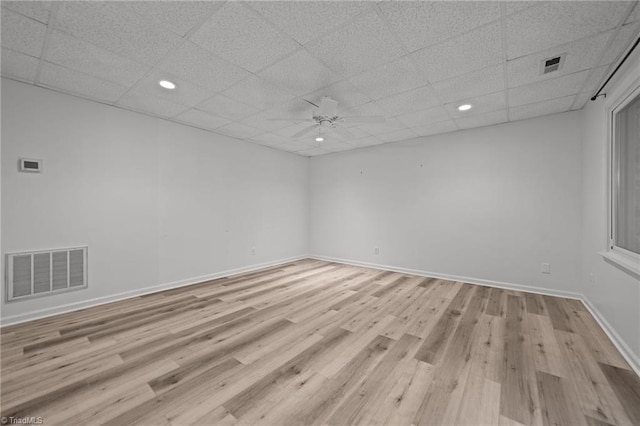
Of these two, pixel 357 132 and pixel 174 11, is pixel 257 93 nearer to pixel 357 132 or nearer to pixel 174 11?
pixel 174 11

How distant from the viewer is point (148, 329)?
2.54 meters

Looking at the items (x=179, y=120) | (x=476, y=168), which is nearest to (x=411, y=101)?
(x=476, y=168)

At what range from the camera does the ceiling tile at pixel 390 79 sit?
2418 millimetres

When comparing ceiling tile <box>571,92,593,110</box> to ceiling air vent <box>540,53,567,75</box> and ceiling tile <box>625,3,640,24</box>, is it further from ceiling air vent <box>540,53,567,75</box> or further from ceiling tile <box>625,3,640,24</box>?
ceiling tile <box>625,3,640,24</box>

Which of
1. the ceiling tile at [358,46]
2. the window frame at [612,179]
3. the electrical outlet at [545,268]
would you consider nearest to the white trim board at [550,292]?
the electrical outlet at [545,268]

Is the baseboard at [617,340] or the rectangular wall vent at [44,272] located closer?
the baseboard at [617,340]

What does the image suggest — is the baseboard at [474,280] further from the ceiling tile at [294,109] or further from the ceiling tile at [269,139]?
the ceiling tile at [294,109]

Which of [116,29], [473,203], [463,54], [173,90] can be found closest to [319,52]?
[463,54]

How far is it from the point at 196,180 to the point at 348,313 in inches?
129

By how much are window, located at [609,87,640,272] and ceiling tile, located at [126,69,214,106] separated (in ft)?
14.1

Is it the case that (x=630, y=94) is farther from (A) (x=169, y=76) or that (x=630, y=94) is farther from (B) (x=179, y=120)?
(B) (x=179, y=120)

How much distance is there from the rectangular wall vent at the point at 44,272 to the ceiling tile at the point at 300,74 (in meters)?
3.19

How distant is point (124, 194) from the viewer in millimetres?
3438

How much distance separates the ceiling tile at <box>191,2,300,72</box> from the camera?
1816mm
